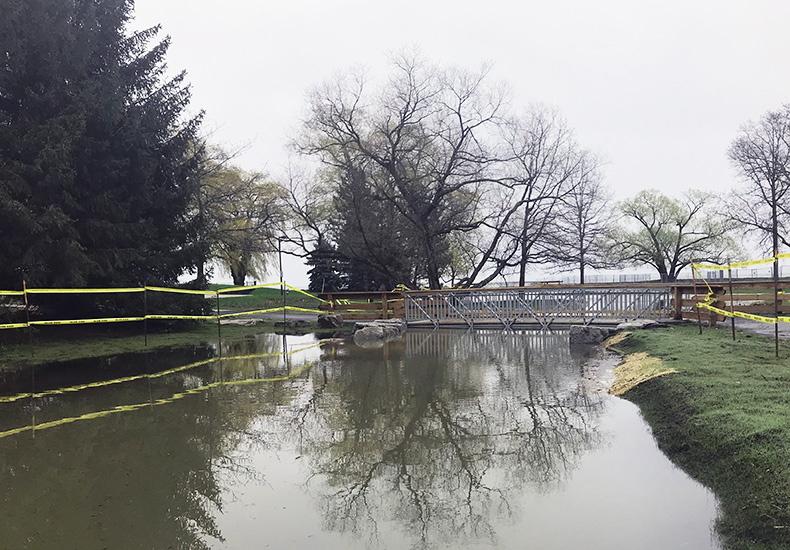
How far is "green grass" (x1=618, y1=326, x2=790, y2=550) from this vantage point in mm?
3768

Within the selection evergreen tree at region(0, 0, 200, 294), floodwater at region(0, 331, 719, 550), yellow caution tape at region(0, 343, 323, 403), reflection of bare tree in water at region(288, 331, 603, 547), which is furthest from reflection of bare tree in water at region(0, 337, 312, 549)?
evergreen tree at region(0, 0, 200, 294)

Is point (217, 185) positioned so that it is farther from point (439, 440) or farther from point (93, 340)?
point (439, 440)

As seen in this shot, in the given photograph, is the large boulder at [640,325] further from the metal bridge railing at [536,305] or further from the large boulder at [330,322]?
the large boulder at [330,322]

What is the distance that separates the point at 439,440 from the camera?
621 cm

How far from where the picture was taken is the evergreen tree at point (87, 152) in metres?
16.0

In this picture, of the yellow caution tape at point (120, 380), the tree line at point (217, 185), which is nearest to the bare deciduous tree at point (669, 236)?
the tree line at point (217, 185)

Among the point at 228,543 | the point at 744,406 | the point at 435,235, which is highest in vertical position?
the point at 435,235

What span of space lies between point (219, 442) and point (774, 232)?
3759cm

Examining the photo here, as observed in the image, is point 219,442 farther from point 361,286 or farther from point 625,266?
point 625,266

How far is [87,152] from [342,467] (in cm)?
1671

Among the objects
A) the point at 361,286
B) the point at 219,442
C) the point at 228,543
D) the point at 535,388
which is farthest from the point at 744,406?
the point at 361,286

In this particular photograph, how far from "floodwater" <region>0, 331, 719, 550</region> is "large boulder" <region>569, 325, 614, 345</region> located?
5.26 metres

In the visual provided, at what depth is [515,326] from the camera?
19906 millimetres

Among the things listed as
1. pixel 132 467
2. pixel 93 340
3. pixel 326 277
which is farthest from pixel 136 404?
pixel 326 277
